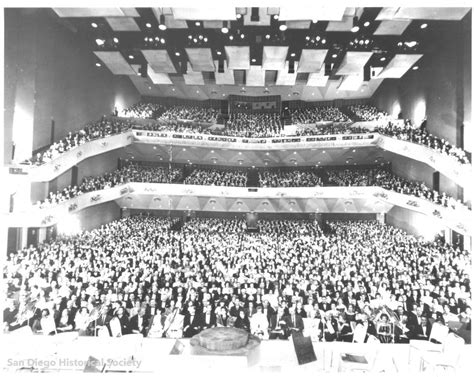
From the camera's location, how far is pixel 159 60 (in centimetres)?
1842

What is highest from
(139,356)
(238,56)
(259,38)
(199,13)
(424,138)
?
(259,38)

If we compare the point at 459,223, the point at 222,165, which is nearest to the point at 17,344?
the point at 459,223

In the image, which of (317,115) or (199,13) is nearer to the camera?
(199,13)

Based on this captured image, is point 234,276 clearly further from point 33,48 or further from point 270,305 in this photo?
point 33,48

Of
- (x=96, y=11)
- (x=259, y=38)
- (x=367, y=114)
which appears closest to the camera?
(x=96, y=11)

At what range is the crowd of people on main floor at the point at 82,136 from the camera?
15798 millimetres

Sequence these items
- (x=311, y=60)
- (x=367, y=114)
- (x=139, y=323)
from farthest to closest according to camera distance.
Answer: (x=367, y=114)
(x=311, y=60)
(x=139, y=323)

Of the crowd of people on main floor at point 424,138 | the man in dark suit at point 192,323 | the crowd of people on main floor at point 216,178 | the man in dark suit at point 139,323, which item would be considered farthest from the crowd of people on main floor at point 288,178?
the man in dark suit at point 139,323

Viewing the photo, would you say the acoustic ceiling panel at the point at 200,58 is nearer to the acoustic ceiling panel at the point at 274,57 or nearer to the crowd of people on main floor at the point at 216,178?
the acoustic ceiling panel at the point at 274,57

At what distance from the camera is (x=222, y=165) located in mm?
25797

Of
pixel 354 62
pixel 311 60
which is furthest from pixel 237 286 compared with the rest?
pixel 354 62

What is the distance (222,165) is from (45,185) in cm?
1204

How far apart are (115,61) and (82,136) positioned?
429cm

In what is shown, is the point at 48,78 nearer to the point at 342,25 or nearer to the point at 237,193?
the point at 237,193
